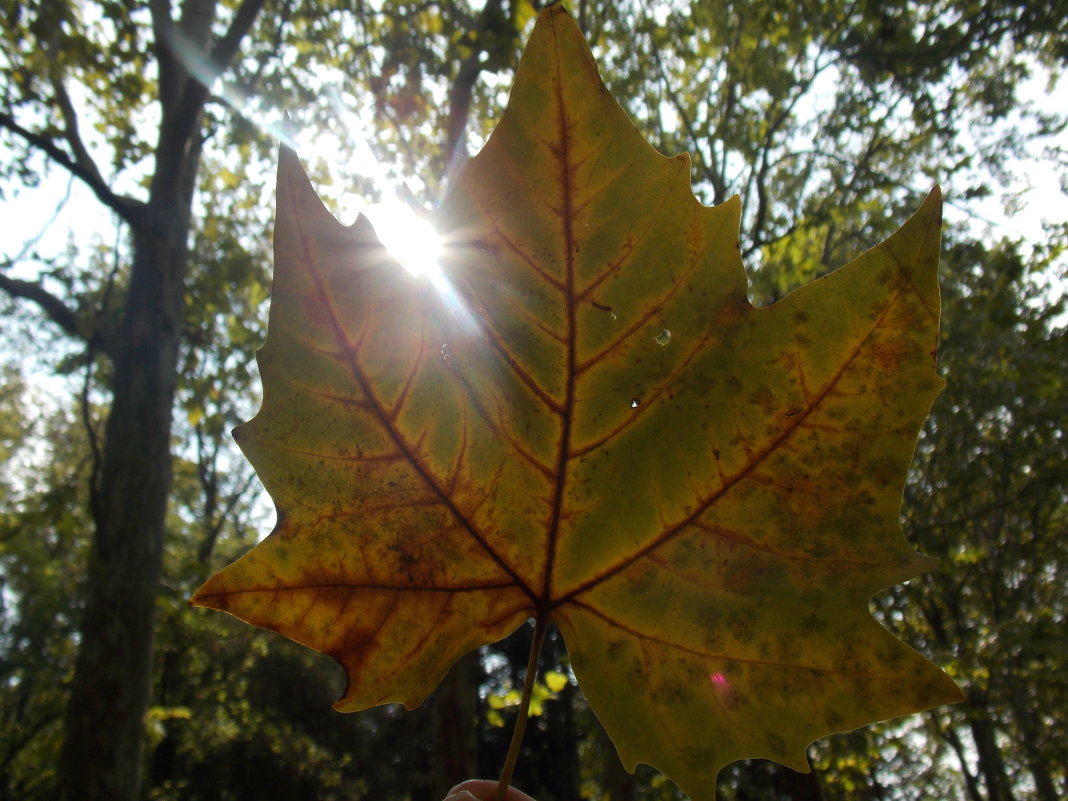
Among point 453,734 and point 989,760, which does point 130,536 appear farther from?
point 989,760

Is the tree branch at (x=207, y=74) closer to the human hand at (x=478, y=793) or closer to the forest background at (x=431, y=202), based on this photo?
the forest background at (x=431, y=202)

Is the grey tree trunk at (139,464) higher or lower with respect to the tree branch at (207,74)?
lower

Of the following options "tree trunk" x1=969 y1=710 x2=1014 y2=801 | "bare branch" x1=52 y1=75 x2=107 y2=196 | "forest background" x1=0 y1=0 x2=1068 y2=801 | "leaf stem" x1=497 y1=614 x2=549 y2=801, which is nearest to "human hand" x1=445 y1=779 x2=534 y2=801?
"leaf stem" x1=497 y1=614 x2=549 y2=801

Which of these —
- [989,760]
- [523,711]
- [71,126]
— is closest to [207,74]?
[71,126]

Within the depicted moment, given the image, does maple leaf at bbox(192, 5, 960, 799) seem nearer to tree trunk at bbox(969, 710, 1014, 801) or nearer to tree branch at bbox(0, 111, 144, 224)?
tree branch at bbox(0, 111, 144, 224)

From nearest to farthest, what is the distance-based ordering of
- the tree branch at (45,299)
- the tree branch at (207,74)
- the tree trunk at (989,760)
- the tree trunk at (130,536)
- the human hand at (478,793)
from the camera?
the human hand at (478,793) < the tree trunk at (130,536) < the tree branch at (207,74) < the tree branch at (45,299) < the tree trunk at (989,760)

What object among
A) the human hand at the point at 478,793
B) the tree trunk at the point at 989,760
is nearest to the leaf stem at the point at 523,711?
the human hand at the point at 478,793
